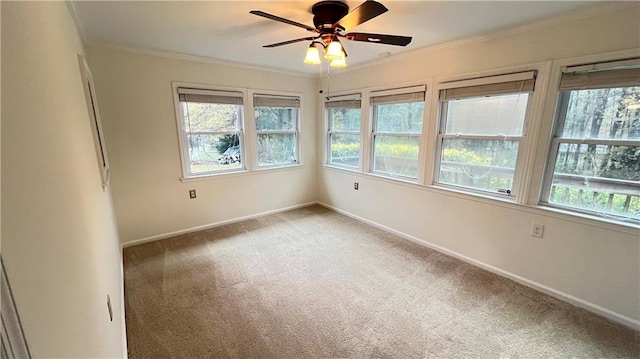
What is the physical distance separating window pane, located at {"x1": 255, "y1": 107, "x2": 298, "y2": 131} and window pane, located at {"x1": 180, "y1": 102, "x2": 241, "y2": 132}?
0.35 meters

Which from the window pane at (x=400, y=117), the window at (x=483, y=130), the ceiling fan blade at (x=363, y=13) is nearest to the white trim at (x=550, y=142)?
the window at (x=483, y=130)

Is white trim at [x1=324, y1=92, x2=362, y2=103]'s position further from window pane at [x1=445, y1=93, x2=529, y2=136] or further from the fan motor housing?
the fan motor housing

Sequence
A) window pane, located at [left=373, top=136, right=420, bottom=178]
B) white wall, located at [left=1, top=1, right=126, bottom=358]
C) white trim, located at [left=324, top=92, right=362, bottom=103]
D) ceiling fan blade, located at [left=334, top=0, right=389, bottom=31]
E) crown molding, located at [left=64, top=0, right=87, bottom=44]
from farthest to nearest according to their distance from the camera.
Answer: white trim, located at [left=324, top=92, right=362, bottom=103] → window pane, located at [left=373, top=136, right=420, bottom=178] → crown molding, located at [left=64, top=0, right=87, bottom=44] → ceiling fan blade, located at [left=334, top=0, right=389, bottom=31] → white wall, located at [left=1, top=1, right=126, bottom=358]

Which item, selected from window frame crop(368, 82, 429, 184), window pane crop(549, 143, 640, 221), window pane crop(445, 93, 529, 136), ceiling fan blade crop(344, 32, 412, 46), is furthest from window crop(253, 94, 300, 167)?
window pane crop(549, 143, 640, 221)

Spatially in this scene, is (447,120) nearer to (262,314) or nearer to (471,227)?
(471,227)

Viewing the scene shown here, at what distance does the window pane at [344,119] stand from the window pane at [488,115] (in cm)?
138

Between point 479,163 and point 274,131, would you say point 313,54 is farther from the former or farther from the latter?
point 274,131

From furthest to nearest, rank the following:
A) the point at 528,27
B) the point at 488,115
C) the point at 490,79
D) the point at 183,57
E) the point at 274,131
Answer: the point at 274,131, the point at 183,57, the point at 488,115, the point at 490,79, the point at 528,27

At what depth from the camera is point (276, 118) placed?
420 centimetres

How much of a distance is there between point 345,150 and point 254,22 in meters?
2.47

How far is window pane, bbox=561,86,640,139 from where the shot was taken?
190cm

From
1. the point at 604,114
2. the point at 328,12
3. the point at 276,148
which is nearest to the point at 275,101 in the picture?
the point at 276,148

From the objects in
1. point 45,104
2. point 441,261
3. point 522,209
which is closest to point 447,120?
point 522,209

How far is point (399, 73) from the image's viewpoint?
3.23 metres
